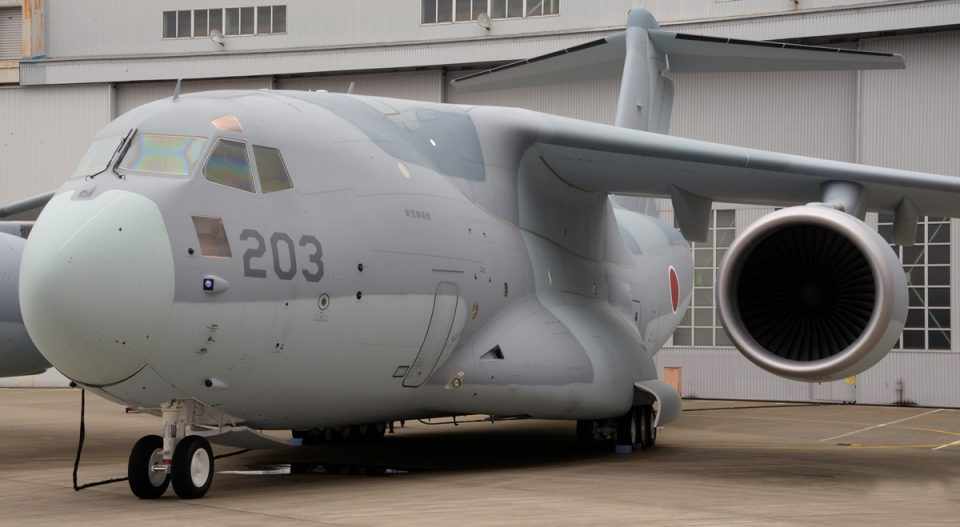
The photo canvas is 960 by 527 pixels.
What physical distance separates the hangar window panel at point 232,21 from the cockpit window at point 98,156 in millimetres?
21305

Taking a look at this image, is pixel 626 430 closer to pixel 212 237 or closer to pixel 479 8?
pixel 212 237

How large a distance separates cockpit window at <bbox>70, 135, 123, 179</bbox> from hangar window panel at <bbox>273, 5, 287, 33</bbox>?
2071 centimetres

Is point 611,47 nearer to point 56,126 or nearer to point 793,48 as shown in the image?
point 793,48

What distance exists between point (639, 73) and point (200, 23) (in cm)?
1611

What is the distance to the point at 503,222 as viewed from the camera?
1273 centimetres

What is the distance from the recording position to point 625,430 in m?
14.4

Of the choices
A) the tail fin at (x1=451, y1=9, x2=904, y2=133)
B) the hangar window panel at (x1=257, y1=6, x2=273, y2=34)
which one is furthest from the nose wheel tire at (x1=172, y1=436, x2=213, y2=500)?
the hangar window panel at (x1=257, y1=6, x2=273, y2=34)

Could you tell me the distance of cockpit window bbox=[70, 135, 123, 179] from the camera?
31.8 feet

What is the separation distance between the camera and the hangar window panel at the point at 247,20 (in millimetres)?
30594

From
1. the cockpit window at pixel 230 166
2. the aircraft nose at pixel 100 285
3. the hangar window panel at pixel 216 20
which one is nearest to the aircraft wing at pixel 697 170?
the cockpit window at pixel 230 166

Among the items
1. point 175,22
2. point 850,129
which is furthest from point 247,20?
point 850,129

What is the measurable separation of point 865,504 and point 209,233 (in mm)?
5165

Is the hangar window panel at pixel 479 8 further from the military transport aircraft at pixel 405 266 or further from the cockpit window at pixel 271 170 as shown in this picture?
the cockpit window at pixel 271 170

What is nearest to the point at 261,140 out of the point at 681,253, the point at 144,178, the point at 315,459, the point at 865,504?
the point at 144,178
